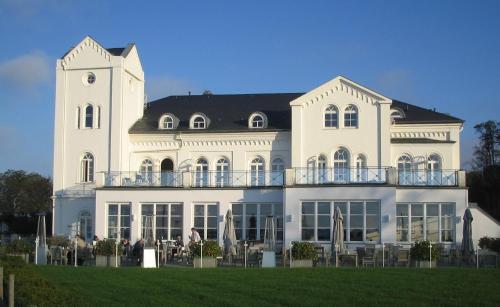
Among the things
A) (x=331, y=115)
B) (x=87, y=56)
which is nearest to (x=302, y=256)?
(x=331, y=115)

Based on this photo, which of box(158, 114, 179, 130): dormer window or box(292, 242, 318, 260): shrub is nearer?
box(292, 242, 318, 260): shrub

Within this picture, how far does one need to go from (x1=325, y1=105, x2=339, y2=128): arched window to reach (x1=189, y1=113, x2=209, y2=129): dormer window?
25.1ft

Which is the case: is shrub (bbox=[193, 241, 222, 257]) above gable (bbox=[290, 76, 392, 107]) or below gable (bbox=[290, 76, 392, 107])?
below

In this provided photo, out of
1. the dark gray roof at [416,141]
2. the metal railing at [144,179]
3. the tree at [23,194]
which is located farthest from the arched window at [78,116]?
the tree at [23,194]

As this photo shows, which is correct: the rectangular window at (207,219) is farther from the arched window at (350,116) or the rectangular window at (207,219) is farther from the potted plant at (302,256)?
the potted plant at (302,256)

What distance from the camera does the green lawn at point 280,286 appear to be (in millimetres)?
15859

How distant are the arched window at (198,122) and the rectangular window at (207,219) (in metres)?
7.39

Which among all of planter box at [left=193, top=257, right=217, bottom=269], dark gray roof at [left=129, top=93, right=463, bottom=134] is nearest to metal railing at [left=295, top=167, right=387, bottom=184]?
dark gray roof at [left=129, top=93, right=463, bottom=134]

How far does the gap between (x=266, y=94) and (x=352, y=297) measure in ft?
102

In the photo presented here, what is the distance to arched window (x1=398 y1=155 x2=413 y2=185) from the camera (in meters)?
35.4

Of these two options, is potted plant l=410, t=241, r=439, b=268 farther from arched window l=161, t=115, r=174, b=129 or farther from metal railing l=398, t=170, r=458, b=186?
Result: arched window l=161, t=115, r=174, b=129

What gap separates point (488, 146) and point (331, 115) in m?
45.5

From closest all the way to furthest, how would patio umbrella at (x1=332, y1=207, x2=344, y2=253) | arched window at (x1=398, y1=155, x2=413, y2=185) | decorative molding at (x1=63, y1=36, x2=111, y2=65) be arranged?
1. patio umbrella at (x1=332, y1=207, x2=344, y2=253)
2. arched window at (x1=398, y1=155, x2=413, y2=185)
3. decorative molding at (x1=63, y1=36, x2=111, y2=65)

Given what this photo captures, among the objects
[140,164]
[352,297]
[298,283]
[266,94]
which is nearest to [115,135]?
[140,164]
